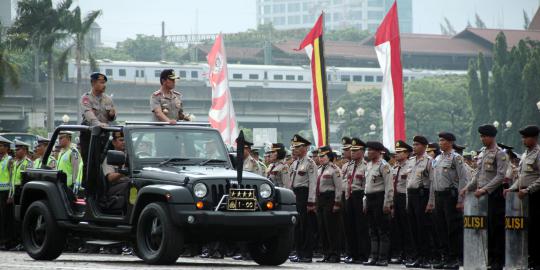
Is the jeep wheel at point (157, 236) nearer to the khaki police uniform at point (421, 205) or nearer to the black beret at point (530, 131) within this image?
the black beret at point (530, 131)

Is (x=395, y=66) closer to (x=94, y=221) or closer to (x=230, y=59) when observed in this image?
(x=94, y=221)

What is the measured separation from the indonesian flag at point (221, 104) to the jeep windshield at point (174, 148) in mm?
15508

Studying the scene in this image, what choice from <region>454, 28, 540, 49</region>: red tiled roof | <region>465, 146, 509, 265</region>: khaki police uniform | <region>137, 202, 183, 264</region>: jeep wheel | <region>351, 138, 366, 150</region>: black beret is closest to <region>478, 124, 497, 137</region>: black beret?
<region>465, 146, 509, 265</region>: khaki police uniform

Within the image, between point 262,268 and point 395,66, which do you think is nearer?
point 262,268

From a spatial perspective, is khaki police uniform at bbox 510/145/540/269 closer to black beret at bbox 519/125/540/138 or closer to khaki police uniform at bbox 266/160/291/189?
black beret at bbox 519/125/540/138

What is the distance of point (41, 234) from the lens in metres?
17.8

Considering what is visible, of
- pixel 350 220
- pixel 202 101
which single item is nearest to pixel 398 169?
pixel 350 220

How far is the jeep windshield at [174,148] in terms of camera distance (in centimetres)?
1658

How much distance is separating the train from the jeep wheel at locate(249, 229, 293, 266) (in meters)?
98.8

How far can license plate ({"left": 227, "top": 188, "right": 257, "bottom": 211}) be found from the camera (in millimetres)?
15664

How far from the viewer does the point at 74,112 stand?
104 meters

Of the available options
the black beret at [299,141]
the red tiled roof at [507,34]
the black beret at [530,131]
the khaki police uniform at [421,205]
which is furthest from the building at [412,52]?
the black beret at [530,131]

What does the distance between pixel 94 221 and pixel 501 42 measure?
8456 centimetres

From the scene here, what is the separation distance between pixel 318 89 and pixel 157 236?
12.7 meters
